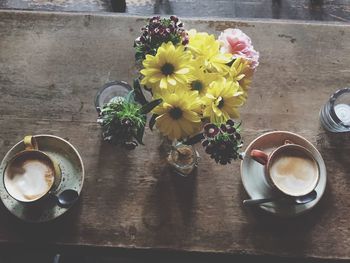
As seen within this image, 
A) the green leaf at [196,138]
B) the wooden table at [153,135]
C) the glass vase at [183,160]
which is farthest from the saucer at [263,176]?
the green leaf at [196,138]

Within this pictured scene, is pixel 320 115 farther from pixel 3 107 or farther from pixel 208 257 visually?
pixel 3 107

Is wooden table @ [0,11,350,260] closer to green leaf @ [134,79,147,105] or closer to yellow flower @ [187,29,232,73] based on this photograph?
green leaf @ [134,79,147,105]

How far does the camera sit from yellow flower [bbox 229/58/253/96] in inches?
34.9

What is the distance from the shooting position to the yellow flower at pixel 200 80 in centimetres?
88

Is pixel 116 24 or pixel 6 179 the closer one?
pixel 6 179

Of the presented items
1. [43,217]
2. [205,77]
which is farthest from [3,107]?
[205,77]

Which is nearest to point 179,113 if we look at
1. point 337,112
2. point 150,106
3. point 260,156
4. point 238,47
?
point 150,106

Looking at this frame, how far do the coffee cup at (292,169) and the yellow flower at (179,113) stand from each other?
0.32 metres

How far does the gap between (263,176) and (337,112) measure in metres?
0.32

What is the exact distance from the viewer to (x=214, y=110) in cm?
86

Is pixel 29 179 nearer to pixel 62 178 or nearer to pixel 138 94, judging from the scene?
pixel 62 178

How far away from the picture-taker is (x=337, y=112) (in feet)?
4.41

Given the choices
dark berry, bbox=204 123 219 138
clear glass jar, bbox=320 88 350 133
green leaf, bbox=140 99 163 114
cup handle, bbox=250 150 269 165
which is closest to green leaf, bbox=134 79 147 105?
green leaf, bbox=140 99 163 114

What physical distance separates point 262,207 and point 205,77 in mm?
477
